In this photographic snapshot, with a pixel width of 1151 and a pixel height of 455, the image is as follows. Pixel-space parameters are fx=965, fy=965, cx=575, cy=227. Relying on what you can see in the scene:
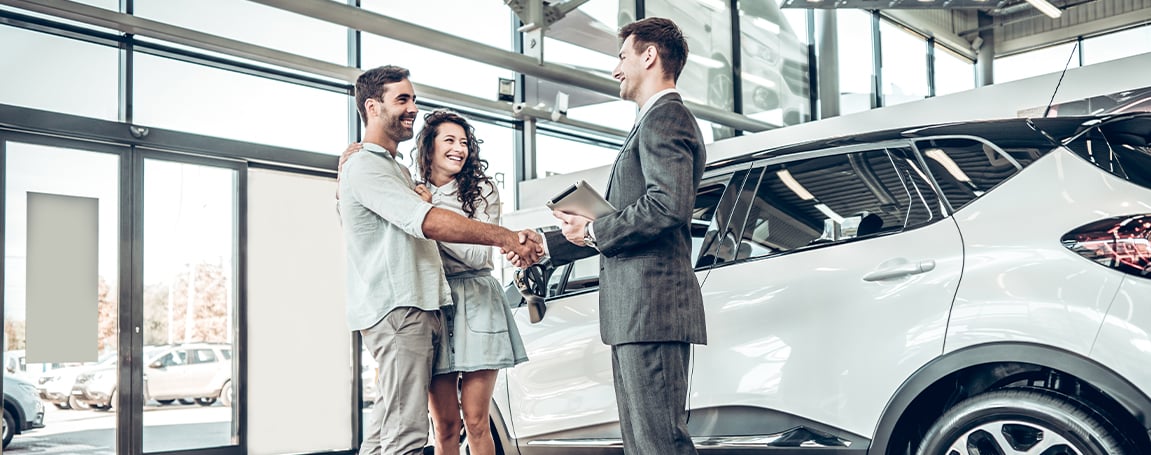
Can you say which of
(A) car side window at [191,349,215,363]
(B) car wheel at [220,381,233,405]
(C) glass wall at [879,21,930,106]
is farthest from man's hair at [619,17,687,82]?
(C) glass wall at [879,21,930,106]

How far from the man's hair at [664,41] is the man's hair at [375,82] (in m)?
0.67

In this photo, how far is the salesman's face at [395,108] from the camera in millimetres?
2635

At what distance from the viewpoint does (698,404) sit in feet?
8.99

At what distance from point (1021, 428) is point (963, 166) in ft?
2.17

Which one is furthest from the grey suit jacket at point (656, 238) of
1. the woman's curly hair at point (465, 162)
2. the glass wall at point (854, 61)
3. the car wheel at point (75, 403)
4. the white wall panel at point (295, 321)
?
the glass wall at point (854, 61)

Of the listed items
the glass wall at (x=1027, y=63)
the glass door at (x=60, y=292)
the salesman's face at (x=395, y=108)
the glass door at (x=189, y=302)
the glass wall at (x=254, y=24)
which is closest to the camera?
the salesman's face at (x=395, y=108)

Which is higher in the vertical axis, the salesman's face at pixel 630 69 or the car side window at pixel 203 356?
the salesman's face at pixel 630 69

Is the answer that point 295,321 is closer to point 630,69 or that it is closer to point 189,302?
point 189,302

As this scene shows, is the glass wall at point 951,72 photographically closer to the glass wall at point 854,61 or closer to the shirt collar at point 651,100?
the glass wall at point 854,61

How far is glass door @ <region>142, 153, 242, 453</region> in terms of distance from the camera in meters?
5.99

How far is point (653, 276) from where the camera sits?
2.23m

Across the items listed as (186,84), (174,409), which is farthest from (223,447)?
(186,84)

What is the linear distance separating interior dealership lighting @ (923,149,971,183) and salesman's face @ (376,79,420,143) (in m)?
1.38

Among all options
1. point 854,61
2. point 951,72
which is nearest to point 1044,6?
point 854,61
